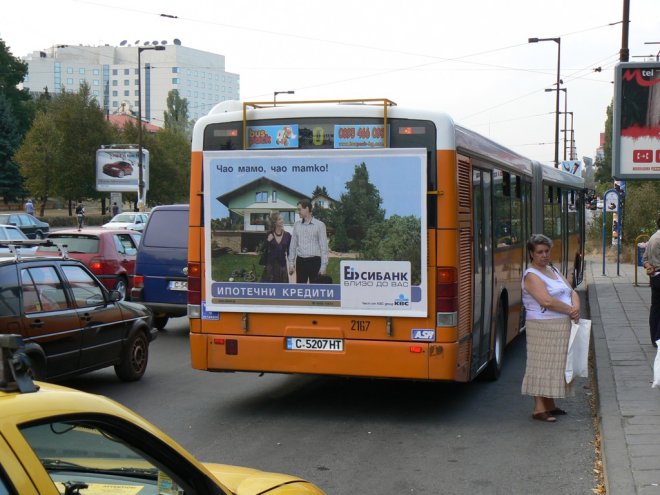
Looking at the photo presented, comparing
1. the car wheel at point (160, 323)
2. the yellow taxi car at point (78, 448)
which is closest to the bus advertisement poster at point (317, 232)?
the yellow taxi car at point (78, 448)

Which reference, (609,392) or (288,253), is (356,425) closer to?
(288,253)

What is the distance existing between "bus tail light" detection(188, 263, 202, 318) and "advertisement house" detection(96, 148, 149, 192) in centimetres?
5900

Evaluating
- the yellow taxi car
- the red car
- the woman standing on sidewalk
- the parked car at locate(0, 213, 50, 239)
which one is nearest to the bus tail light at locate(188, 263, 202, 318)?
the woman standing on sidewalk

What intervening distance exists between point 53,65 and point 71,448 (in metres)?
Result: 194

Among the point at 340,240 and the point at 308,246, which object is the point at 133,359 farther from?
the point at 340,240

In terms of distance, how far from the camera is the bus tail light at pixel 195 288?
8.70 m

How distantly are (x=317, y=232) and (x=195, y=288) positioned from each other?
1.35 metres

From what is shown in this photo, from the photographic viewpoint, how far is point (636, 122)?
15305 mm

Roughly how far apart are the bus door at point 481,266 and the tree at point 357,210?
1.30 m

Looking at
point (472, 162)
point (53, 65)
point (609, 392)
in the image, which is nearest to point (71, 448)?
point (472, 162)

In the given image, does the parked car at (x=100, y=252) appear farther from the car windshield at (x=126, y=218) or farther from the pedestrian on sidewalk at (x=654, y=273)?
the car windshield at (x=126, y=218)

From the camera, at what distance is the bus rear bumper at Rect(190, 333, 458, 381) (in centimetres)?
806

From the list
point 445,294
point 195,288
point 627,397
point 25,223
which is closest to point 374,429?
point 445,294

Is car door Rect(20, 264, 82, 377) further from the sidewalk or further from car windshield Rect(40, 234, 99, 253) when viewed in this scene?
car windshield Rect(40, 234, 99, 253)
